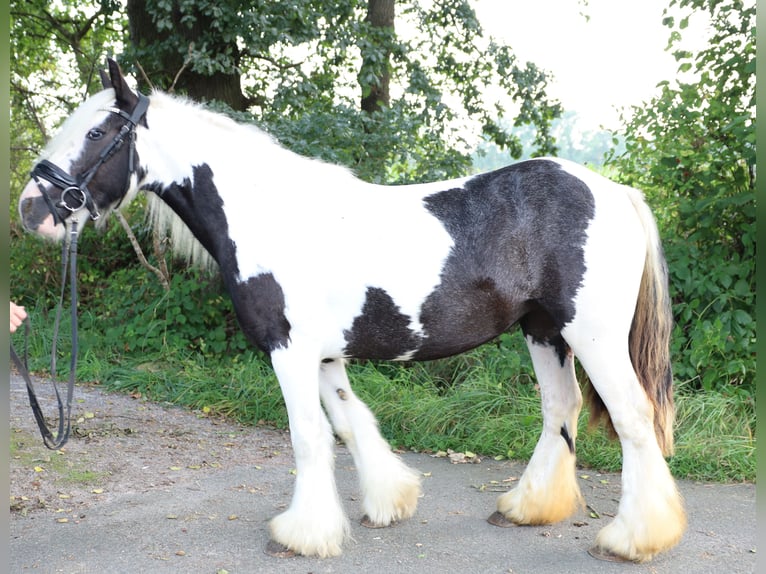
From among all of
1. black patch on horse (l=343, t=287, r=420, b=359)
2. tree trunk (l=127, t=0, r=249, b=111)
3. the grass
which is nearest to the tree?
tree trunk (l=127, t=0, r=249, b=111)

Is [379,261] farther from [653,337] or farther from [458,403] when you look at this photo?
[458,403]

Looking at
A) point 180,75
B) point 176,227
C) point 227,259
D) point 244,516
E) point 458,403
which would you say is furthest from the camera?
point 180,75

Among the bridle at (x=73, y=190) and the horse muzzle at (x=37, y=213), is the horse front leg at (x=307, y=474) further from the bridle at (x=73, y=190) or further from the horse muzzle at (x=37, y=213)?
the horse muzzle at (x=37, y=213)

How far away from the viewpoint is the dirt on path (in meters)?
3.26

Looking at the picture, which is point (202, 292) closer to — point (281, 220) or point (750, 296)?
point (281, 220)

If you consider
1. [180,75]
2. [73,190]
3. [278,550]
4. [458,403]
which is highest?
[180,75]

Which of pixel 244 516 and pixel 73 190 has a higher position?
pixel 73 190

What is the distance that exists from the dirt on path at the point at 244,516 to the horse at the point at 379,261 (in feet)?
0.75

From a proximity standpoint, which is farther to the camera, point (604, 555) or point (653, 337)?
point (653, 337)

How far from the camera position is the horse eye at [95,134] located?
10.4ft

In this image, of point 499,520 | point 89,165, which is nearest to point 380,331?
point 499,520

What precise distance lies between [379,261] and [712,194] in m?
3.67

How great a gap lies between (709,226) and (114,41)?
8.84 metres

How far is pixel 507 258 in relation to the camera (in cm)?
330
